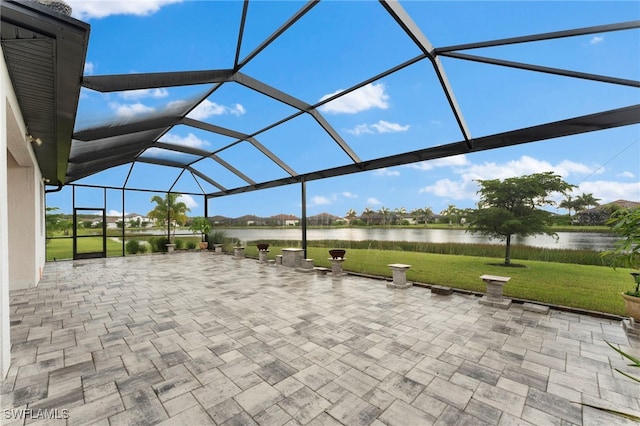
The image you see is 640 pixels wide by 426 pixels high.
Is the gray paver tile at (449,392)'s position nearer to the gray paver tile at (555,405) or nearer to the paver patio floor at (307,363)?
the paver patio floor at (307,363)

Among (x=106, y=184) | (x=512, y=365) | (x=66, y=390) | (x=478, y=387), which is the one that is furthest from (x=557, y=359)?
Answer: (x=106, y=184)

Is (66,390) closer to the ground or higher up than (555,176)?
closer to the ground

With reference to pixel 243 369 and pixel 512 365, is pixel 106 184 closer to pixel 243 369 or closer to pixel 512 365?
pixel 243 369

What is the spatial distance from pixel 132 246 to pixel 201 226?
3051mm

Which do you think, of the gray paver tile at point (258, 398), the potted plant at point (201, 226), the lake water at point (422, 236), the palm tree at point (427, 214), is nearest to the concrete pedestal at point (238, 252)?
the lake water at point (422, 236)

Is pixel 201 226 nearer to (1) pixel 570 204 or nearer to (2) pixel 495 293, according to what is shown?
(2) pixel 495 293

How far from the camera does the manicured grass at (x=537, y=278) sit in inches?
185

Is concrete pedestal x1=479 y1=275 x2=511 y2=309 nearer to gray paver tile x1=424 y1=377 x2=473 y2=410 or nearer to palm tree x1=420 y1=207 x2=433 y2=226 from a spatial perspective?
palm tree x1=420 y1=207 x2=433 y2=226

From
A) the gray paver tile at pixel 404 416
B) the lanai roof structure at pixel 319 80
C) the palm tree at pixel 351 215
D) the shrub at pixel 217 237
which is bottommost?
the gray paver tile at pixel 404 416

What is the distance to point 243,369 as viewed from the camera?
2.90m

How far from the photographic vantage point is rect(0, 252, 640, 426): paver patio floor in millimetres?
2287

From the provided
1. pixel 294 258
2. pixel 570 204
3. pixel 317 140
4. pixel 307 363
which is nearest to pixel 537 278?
pixel 570 204

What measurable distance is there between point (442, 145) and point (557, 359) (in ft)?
12.9

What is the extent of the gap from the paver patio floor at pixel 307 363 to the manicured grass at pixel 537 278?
0.59m
